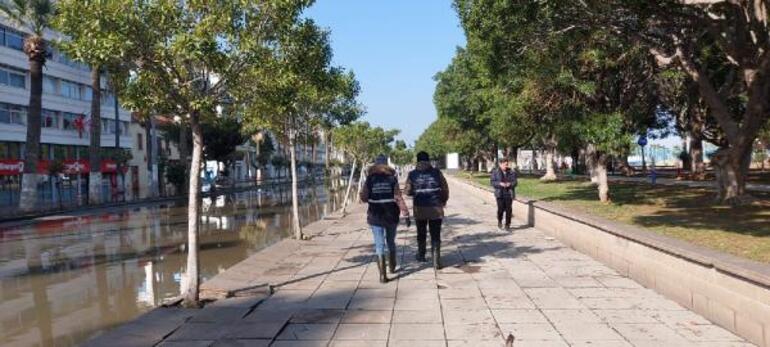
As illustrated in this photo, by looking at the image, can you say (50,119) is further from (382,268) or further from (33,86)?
(382,268)

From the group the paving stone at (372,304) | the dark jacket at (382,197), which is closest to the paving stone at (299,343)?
the paving stone at (372,304)

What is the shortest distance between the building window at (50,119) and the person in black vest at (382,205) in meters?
46.9

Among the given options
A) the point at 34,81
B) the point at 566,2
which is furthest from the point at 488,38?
the point at 34,81

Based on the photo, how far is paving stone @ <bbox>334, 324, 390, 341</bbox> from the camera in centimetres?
649

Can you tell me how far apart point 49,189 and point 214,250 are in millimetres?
36534

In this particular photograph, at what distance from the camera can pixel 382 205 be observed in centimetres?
950

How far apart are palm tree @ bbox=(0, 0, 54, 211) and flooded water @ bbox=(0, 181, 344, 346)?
7.68 metres

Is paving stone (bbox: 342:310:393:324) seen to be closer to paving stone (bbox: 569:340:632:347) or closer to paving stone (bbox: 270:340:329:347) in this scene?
paving stone (bbox: 270:340:329:347)

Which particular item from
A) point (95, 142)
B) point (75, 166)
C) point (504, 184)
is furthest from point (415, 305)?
point (75, 166)

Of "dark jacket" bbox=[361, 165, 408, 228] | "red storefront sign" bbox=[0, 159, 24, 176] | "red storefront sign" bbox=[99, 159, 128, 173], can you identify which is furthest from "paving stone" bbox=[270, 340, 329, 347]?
"red storefront sign" bbox=[99, 159, 128, 173]

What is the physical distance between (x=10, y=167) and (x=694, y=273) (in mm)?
44452

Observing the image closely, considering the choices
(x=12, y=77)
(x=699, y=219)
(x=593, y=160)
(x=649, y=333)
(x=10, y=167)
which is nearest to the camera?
→ (x=649, y=333)

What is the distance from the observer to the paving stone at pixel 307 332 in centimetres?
652

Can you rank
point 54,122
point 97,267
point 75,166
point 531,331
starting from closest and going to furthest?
point 531,331
point 97,267
point 75,166
point 54,122
